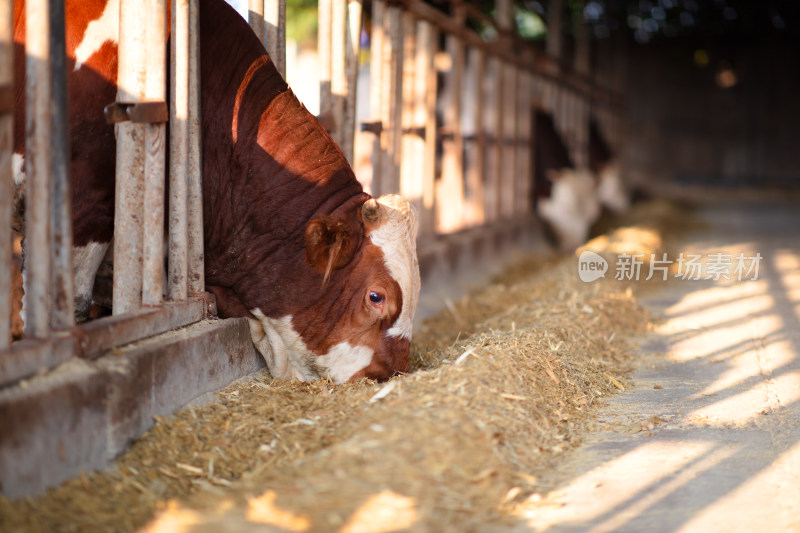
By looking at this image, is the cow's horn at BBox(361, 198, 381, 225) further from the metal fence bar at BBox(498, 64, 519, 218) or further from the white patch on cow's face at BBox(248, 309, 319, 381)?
the metal fence bar at BBox(498, 64, 519, 218)

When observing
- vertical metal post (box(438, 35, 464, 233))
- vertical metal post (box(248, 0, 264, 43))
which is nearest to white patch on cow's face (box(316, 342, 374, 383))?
vertical metal post (box(248, 0, 264, 43))

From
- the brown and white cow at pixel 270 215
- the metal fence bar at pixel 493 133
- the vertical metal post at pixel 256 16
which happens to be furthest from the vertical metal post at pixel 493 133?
the brown and white cow at pixel 270 215

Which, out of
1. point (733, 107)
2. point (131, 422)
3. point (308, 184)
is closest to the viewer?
point (131, 422)

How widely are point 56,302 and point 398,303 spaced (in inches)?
53.3

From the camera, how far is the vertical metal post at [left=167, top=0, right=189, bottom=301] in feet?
10.7

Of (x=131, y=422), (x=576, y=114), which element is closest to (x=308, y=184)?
(x=131, y=422)

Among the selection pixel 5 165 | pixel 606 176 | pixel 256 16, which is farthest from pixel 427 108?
pixel 606 176

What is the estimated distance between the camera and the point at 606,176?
45.8ft

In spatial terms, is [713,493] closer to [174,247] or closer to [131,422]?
[131,422]

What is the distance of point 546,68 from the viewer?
11219 millimetres

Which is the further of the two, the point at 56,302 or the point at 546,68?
the point at 546,68

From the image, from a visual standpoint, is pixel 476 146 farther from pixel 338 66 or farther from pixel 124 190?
pixel 124 190

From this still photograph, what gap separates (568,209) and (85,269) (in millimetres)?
7476

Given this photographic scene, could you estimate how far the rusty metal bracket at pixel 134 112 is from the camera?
3031 mm
